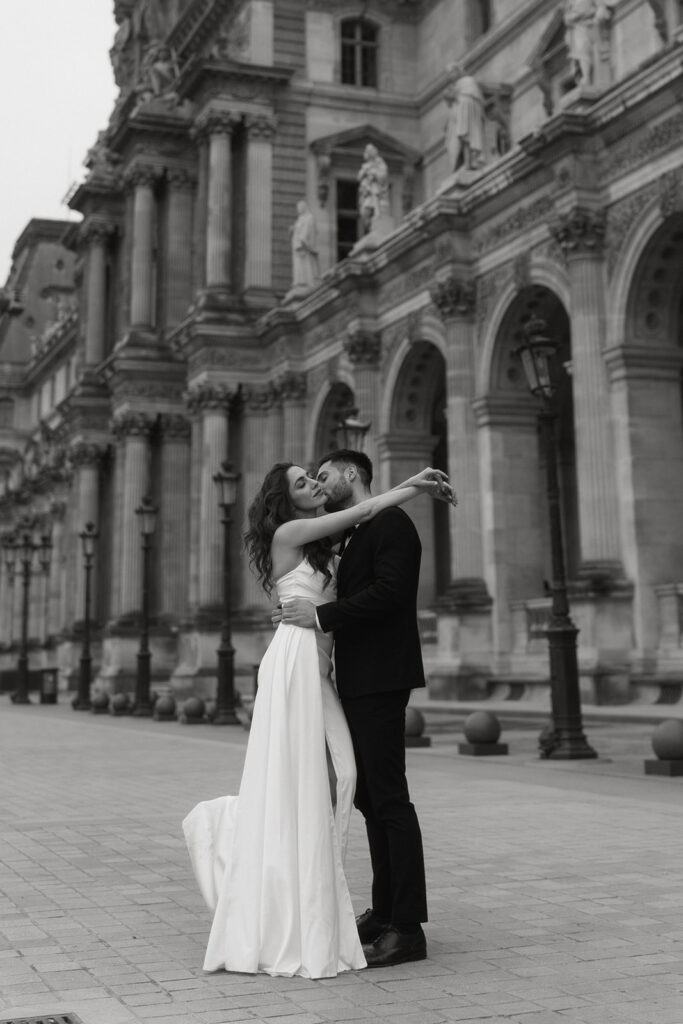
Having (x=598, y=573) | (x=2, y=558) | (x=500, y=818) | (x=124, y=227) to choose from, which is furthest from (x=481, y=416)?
(x=2, y=558)

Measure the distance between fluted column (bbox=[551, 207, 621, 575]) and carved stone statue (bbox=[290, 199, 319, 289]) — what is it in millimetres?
12952

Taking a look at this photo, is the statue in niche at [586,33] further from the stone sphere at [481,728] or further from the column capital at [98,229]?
the column capital at [98,229]

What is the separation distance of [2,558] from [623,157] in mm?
69689

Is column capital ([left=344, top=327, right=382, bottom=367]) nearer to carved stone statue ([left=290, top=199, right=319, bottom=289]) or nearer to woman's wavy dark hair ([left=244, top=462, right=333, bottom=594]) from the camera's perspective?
carved stone statue ([left=290, top=199, right=319, bottom=289])

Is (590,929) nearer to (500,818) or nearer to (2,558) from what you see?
(500,818)

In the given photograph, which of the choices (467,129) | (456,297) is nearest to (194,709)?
(456,297)

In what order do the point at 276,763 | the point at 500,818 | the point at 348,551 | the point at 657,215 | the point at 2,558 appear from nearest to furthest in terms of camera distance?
the point at 276,763
the point at 348,551
the point at 500,818
the point at 657,215
the point at 2,558

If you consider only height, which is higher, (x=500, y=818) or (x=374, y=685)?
(x=374, y=685)

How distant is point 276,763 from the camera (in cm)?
564

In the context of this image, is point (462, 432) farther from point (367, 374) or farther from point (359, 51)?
point (359, 51)

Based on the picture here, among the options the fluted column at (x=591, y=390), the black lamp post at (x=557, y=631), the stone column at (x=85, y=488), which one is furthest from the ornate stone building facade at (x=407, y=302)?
the black lamp post at (x=557, y=631)

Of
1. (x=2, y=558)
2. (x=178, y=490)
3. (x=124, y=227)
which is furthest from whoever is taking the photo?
(x=2, y=558)

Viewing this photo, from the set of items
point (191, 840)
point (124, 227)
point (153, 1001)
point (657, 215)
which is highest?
point (124, 227)

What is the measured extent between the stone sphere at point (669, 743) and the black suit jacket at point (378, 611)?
7787 mm
